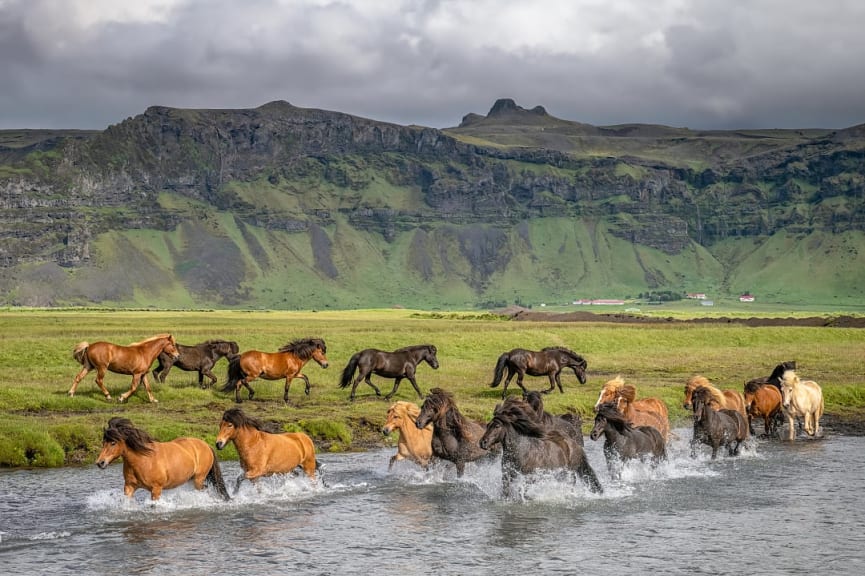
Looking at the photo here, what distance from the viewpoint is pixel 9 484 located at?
22.8m

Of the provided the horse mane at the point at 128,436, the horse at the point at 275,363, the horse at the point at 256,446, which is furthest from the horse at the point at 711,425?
the horse mane at the point at 128,436

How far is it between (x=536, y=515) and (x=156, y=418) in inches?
555

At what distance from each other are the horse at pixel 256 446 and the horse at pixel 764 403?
1673cm

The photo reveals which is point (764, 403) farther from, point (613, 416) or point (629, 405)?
point (613, 416)

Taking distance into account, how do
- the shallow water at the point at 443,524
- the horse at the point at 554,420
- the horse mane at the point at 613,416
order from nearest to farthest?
the shallow water at the point at 443,524
the horse at the point at 554,420
the horse mane at the point at 613,416

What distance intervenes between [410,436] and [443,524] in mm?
4155

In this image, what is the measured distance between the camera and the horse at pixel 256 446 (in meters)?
20.4

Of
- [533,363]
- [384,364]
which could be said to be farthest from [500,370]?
[384,364]

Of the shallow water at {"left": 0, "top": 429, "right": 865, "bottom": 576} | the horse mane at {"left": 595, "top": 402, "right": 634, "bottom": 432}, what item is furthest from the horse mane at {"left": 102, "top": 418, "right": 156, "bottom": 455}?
the horse mane at {"left": 595, "top": 402, "right": 634, "bottom": 432}

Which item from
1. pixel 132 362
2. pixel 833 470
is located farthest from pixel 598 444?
pixel 132 362

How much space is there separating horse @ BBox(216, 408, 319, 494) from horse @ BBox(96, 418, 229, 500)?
0.67 metres

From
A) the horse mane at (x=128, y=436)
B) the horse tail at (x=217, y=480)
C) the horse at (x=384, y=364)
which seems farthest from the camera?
the horse at (x=384, y=364)

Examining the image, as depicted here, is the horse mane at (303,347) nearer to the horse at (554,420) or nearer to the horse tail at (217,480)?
the horse at (554,420)

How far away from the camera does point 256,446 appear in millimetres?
20578
